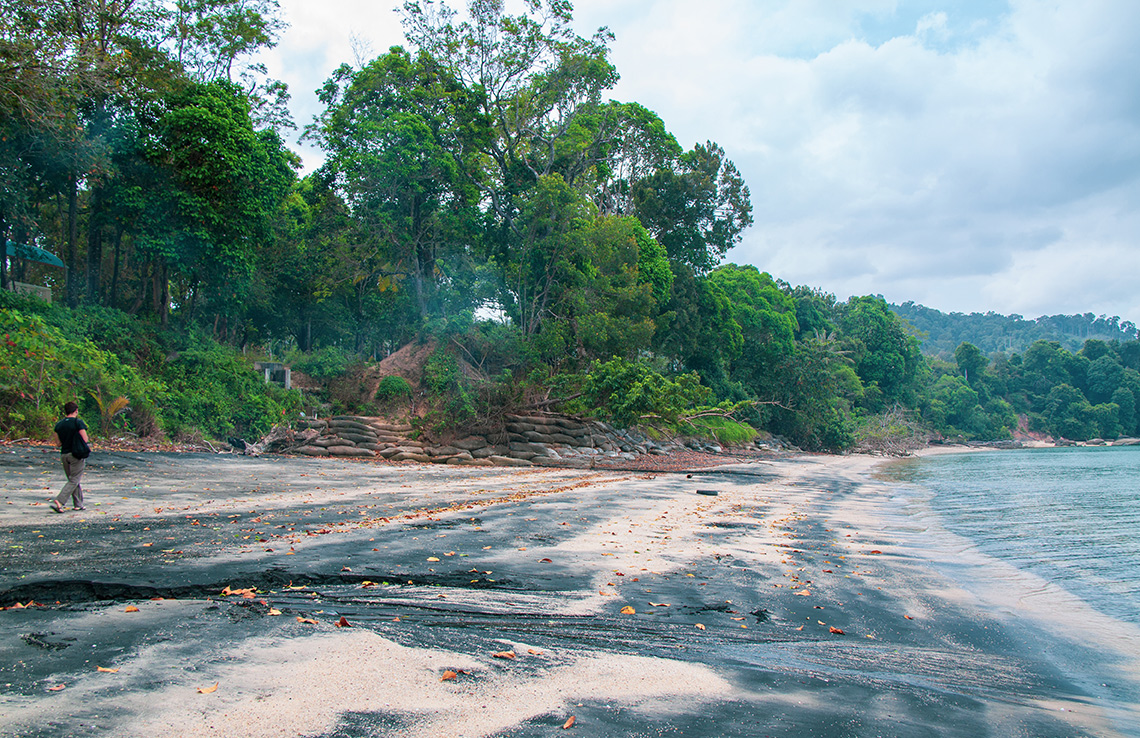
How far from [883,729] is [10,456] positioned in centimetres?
1511

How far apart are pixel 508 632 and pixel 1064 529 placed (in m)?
11.4

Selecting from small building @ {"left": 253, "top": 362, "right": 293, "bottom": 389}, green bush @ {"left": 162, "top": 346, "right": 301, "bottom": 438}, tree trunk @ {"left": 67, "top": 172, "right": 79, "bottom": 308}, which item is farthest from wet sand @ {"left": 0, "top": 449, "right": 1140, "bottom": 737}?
small building @ {"left": 253, "top": 362, "right": 293, "bottom": 389}

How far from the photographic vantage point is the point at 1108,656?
15.9 ft

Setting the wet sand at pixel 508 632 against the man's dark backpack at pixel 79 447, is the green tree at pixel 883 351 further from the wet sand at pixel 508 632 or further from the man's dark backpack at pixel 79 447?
the man's dark backpack at pixel 79 447

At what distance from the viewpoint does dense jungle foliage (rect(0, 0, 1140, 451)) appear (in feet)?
64.7

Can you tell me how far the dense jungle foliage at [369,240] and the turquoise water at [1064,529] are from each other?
436 inches

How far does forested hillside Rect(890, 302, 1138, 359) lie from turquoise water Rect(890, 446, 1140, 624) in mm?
149233

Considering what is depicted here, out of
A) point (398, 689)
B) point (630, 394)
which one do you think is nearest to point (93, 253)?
point (630, 394)

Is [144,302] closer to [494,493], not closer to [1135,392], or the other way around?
[494,493]

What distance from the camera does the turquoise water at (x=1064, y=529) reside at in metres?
7.19

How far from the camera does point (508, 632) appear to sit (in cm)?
423

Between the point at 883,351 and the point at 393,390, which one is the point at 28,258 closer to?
the point at 393,390

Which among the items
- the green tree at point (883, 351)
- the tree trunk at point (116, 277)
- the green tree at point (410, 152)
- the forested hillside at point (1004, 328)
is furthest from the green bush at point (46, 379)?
the forested hillside at point (1004, 328)

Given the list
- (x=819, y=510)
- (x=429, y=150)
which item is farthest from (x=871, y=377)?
(x=819, y=510)
